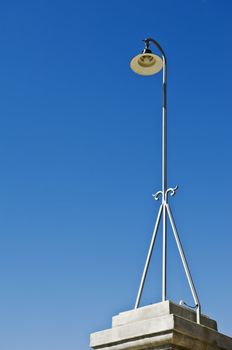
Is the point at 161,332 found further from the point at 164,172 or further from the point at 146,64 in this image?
the point at 146,64

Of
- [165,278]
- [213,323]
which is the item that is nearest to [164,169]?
[165,278]

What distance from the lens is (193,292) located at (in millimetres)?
7117

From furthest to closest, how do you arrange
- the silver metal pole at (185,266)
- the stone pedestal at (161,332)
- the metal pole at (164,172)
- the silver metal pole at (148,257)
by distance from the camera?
1. the silver metal pole at (148,257)
2. the metal pole at (164,172)
3. the silver metal pole at (185,266)
4. the stone pedestal at (161,332)

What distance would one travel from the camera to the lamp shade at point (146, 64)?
8781 mm

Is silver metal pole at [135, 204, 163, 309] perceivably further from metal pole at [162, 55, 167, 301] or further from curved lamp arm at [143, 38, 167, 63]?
curved lamp arm at [143, 38, 167, 63]

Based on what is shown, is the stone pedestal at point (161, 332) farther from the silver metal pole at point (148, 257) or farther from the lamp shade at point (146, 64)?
the lamp shade at point (146, 64)

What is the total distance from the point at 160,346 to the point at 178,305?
585 mm

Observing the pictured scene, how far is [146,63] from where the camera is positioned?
885 centimetres

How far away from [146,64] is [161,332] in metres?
4.30

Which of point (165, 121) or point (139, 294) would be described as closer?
point (139, 294)

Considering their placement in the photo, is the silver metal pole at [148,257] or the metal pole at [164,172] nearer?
the metal pole at [164,172]

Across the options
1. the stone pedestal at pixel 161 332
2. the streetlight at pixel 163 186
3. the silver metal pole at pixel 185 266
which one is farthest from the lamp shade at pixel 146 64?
the stone pedestal at pixel 161 332

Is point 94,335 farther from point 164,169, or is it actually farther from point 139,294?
point 164,169

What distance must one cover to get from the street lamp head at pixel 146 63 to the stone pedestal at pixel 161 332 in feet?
12.4
